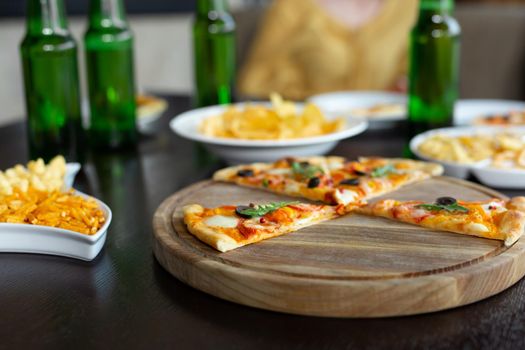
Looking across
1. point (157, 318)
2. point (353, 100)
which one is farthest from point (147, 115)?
point (157, 318)

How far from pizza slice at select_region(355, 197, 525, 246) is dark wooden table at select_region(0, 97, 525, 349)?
0.08 metres

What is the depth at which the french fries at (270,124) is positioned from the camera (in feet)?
4.94

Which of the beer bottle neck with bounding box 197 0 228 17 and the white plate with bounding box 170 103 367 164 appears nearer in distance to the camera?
the white plate with bounding box 170 103 367 164

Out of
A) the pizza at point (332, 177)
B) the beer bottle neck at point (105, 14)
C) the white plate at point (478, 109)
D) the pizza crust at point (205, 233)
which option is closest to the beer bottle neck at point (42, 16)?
the beer bottle neck at point (105, 14)

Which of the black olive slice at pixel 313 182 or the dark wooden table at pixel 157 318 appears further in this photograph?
the black olive slice at pixel 313 182

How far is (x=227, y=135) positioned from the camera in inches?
60.6

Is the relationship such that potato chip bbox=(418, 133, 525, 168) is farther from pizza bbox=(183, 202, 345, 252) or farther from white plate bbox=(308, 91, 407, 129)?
white plate bbox=(308, 91, 407, 129)

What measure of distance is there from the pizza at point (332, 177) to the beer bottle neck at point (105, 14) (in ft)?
1.76

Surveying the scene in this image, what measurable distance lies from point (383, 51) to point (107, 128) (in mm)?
2225

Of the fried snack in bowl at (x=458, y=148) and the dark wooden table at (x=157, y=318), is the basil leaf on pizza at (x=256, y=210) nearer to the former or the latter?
the dark wooden table at (x=157, y=318)

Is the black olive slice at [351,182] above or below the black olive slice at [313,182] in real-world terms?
below

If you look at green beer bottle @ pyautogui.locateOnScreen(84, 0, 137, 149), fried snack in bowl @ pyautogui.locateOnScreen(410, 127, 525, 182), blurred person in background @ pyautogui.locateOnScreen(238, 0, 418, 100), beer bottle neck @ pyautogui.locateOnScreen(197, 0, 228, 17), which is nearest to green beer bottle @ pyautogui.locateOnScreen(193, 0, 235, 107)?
beer bottle neck @ pyautogui.locateOnScreen(197, 0, 228, 17)

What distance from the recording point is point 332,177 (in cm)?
127

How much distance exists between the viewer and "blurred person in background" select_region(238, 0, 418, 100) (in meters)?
3.61
